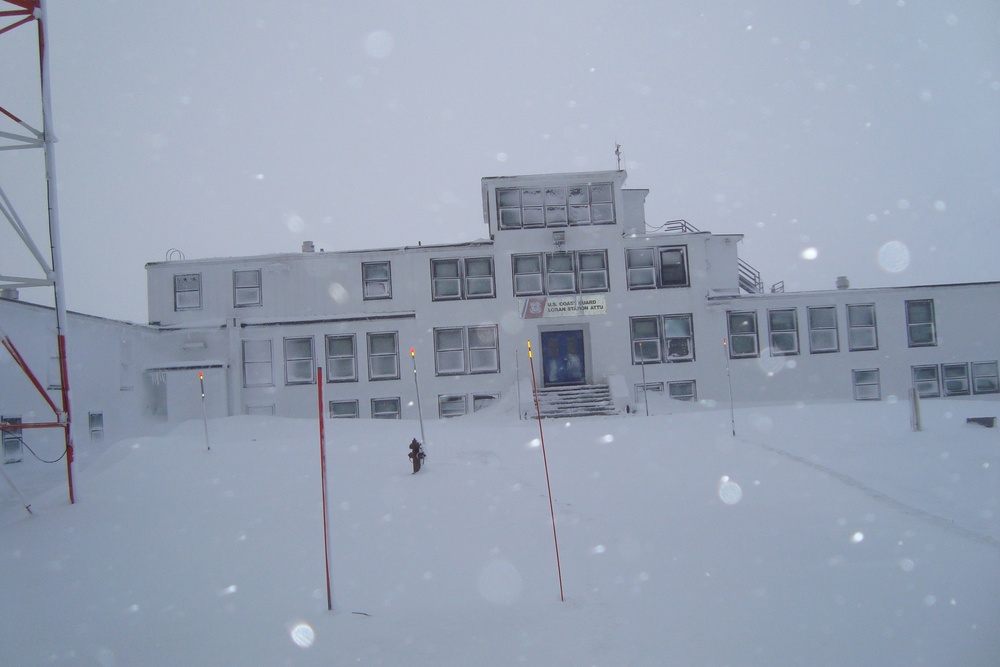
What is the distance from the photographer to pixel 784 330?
→ 26047mm

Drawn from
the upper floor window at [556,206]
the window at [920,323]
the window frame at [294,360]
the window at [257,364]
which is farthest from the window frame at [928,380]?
the window at [257,364]

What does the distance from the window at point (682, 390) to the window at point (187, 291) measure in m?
18.0

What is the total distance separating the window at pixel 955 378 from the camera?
26266 millimetres

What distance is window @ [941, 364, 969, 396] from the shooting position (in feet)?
86.2

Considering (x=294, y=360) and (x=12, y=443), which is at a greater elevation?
(x=294, y=360)

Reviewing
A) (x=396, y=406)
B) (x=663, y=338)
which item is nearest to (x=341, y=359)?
(x=396, y=406)

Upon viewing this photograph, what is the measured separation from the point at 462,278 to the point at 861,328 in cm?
1552

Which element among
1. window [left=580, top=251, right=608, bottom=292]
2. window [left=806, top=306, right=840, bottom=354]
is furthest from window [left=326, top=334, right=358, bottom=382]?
window [left=806, top=306, right=840, bottom=354]

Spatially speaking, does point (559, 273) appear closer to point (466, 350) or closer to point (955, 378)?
point (466, 350)

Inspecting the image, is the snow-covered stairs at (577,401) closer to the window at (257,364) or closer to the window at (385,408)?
the window at (385,408)

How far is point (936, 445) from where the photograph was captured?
1223 centimetres

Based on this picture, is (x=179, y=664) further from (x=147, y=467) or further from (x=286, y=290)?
(x=286, y=290)

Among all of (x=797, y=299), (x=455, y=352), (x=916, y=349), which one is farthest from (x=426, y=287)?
(x=916, y=349)

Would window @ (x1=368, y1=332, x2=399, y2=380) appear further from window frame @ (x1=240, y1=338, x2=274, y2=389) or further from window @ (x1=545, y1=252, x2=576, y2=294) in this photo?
window @ (x1=545, y1=252, x2=576, y2=294)
